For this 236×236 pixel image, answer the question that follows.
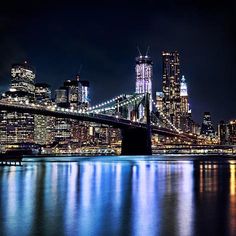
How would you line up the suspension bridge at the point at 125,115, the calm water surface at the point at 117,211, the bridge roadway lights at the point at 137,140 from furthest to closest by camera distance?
the bridge roadway lights at the point at 137,140, the suspension bridge at the point at 125,115, the calm water surface at the point at 117,211

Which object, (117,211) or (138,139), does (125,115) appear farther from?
(117,211)

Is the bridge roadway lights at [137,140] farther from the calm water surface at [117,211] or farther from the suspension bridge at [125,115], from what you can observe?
the calm water surface at [117,211]

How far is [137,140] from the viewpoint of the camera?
258 feet

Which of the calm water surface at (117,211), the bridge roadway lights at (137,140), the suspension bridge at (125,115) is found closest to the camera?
the calm water surface at (117,211)

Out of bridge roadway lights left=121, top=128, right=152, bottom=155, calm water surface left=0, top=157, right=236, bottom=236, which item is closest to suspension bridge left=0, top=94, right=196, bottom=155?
bridge roadway lights left=121, top=128, right=152, bottom=155

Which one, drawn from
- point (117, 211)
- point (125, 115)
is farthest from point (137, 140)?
point (117, 211)

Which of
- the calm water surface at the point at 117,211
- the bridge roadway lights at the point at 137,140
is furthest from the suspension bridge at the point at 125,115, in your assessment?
the calm water surface at the point at 117,211

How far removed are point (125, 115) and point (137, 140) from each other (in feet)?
47.6

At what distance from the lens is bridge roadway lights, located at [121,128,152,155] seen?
3031 inches

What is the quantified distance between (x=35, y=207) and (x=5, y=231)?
4489mm

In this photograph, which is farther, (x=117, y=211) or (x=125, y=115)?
(x=125, y=115)

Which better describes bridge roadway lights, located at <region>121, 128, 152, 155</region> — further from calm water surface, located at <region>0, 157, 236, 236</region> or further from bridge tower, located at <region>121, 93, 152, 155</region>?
calm water surface, located at <region>0, 157, 236, 236</region>

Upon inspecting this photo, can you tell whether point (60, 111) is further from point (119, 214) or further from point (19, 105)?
point (119, 214)

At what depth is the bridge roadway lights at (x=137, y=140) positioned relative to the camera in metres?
77.0
